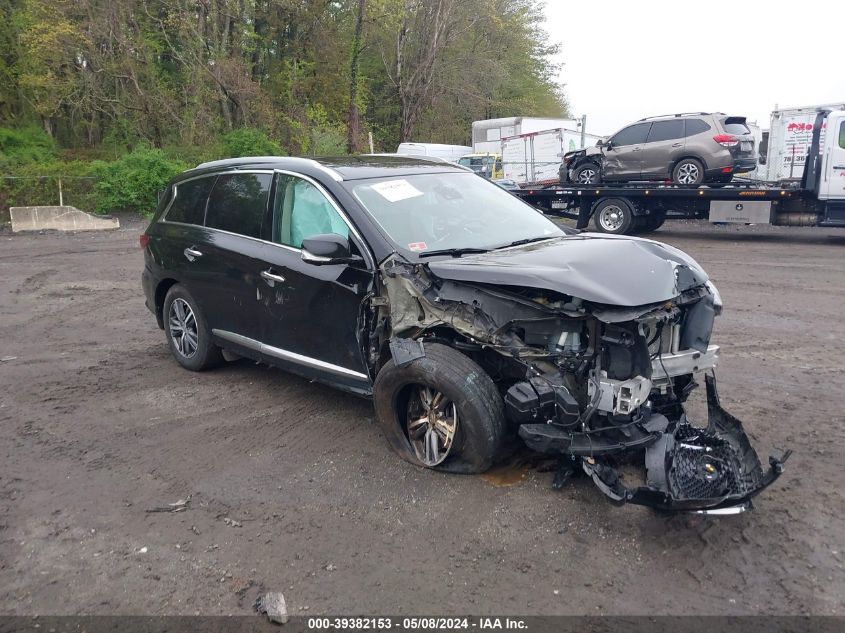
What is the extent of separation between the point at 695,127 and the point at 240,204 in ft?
44.8

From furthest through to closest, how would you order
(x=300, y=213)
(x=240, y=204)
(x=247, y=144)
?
(x=247, y=144)
(x=240, y=204)
(x=300, y=213)

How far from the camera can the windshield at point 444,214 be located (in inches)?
186

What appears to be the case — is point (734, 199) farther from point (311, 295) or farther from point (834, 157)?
point (311, 295)

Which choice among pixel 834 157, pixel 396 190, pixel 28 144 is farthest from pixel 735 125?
pixel 28 144

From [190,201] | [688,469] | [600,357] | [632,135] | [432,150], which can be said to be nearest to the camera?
[688,469]

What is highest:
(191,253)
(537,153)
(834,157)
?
(537,153)

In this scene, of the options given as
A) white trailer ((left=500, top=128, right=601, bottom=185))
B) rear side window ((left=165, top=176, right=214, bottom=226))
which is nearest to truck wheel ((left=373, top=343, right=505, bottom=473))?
rear side window ((left=165, top=176, right=214, bottom=226))

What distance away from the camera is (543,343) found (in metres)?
3.90

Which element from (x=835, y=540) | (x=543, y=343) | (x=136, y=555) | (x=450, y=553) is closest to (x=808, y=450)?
(x=835, y=540)

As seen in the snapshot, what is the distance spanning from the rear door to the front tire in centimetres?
1399

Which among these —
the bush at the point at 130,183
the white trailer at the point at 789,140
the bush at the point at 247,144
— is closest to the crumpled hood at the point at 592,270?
the white trailer at the point at 789,140

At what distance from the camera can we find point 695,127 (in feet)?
54.1

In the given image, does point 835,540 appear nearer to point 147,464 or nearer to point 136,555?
point 136,555

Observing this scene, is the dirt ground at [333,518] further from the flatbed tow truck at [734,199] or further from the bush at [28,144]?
the bush at [28,144]
